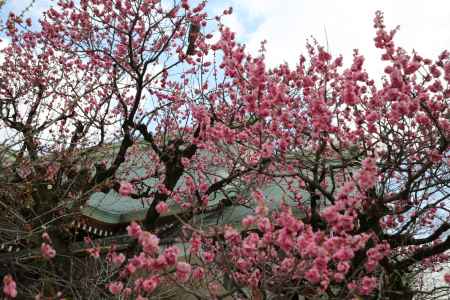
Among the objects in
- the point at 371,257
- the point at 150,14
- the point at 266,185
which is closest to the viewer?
the point at 371,257

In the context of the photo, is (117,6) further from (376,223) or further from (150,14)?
(376,223)

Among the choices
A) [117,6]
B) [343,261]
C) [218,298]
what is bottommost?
[218,298]

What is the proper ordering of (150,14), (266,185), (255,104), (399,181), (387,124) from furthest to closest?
(266,185) < (150,14) < (399,181) < (387,124) < (255,104)

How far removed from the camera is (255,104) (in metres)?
4.71

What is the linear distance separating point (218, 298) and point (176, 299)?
4.74 meters

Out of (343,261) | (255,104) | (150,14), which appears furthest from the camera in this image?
(150,14)

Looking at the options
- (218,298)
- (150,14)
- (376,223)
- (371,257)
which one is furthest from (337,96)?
(150,14)

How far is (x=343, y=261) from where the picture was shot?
3918 mm

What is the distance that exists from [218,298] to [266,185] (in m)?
6.17

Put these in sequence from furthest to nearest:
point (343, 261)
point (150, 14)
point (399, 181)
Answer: point (150, 14), point (399, 181), point (343, 261)

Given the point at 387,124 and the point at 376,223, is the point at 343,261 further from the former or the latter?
the point at 387,124

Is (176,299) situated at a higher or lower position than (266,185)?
lower

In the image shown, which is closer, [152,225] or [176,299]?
[152,225]

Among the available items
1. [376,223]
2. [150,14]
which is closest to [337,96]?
[376,223]
